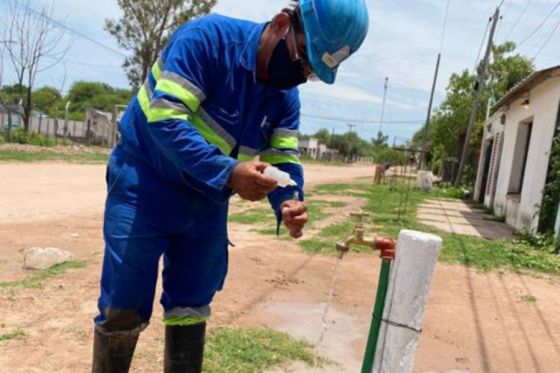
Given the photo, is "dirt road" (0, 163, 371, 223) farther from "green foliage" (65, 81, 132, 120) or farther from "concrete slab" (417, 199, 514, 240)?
"green foliage" (65, 81, 132, 120)

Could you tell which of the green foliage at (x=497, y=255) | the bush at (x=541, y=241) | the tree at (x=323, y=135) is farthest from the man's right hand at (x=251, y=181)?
the tree at (x=323, y=135)

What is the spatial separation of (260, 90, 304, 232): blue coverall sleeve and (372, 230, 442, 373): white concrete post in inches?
23.0

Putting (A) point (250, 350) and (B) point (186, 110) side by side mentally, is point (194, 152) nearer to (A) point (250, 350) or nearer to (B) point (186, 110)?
(B) point (186, 110)

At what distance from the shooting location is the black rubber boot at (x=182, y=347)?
7.70 feet

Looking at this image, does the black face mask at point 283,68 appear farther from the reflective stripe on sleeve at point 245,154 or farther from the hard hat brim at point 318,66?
the reflective stripe on sleeve at point 245,154

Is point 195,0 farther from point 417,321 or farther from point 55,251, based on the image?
point 417,321

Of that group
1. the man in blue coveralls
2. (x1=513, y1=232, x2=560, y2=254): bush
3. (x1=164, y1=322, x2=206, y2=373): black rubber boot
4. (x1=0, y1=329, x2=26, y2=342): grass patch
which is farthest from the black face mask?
(x1=513, y1=232, x2=560, y2=254): bush

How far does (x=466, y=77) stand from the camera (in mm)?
31141

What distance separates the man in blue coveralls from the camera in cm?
193

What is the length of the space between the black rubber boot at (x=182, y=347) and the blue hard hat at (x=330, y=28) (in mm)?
1129

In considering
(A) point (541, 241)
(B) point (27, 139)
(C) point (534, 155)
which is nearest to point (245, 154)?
(A) point (541, 241)

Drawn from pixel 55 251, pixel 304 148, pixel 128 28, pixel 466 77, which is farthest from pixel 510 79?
pixel 304 148

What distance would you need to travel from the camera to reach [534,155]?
445 inches

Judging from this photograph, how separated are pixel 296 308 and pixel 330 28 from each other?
122 inches
